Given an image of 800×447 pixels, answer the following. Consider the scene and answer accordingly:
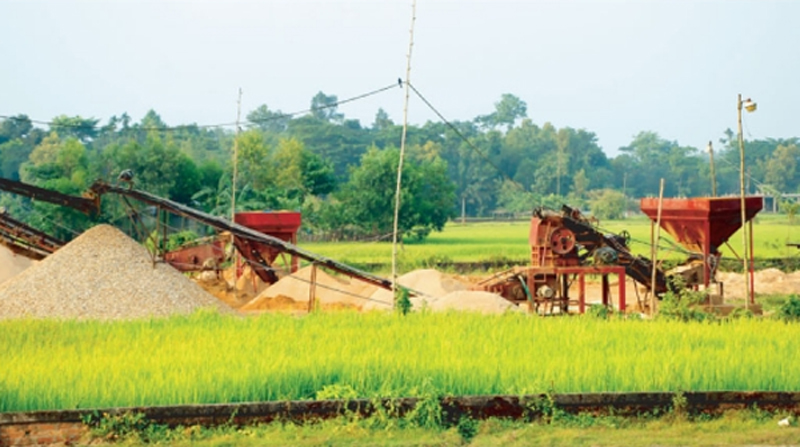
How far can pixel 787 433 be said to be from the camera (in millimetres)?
8156

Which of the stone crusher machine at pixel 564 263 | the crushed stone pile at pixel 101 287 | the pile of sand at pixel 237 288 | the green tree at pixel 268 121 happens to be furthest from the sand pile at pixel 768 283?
the green tree at pixel 268 121

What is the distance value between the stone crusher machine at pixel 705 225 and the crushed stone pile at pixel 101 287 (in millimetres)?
7860

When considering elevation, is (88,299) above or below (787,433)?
above

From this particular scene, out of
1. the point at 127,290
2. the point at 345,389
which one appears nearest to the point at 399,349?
the point at 345,389

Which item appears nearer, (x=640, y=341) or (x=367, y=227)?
(x=640, y=341)

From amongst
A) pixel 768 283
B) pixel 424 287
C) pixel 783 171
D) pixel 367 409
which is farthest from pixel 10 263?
pixel 783 171

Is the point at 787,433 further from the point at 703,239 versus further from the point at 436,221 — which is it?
the point at 436,221

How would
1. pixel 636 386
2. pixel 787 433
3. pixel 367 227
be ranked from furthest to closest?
1. pixel 367 227
2. pixel 636 386
3. pixel 787 433

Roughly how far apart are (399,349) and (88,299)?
5726 mm

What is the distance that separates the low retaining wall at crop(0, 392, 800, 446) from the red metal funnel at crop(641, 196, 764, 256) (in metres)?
9.17

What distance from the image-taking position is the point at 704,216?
→ 17.5m

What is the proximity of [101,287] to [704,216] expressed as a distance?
9.85 m

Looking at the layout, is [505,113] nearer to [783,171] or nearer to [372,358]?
[783,171]

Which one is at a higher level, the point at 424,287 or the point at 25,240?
the point at 25,240
